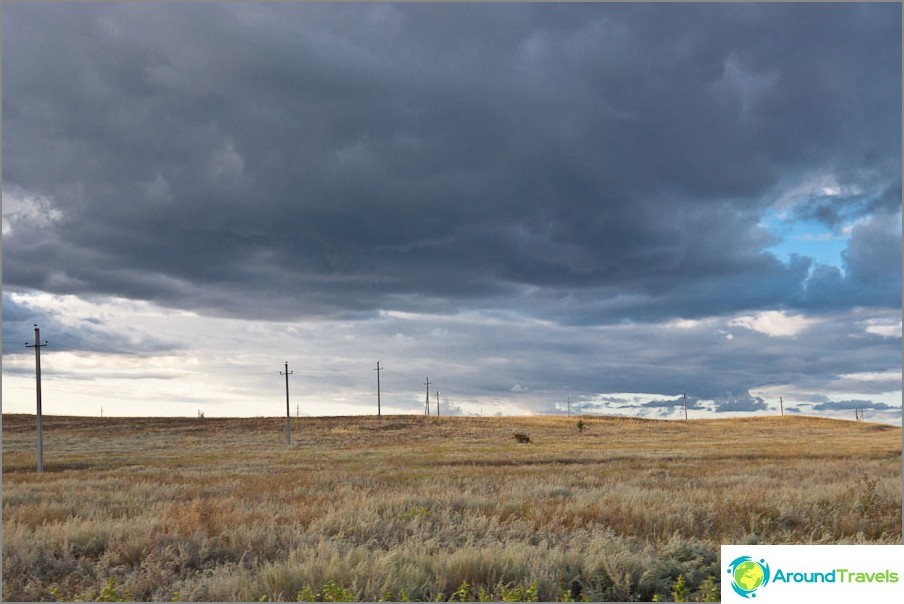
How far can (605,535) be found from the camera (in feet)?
33.6

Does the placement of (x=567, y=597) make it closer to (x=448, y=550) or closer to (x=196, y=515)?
(x=448, y=550)

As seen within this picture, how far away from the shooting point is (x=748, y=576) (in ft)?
21.1

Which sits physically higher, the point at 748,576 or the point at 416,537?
the point at 748,576

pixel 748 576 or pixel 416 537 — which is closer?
pixel 748 576

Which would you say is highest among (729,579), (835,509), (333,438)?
(729,579)

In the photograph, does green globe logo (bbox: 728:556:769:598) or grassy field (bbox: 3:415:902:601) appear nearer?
green globe logo (bbox: 728:556:769:598)

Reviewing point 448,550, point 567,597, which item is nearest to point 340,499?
point 448,550

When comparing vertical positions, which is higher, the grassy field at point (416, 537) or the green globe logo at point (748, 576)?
the green globe logo at point (748, 576)

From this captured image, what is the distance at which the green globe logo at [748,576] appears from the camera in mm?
6387

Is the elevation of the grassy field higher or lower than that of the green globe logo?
lower

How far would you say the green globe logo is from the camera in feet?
21.0

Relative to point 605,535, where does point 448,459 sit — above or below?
below

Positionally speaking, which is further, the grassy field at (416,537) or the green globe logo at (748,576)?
the grassy field at (416,537)

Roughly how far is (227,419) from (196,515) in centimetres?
10021
